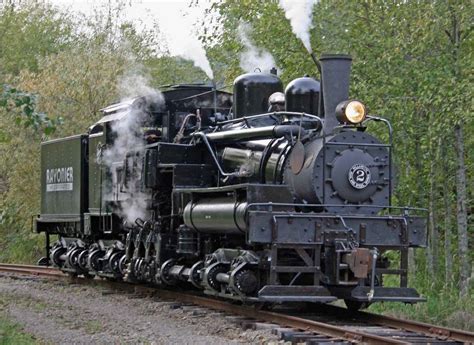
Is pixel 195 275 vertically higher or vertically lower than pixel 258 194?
lower

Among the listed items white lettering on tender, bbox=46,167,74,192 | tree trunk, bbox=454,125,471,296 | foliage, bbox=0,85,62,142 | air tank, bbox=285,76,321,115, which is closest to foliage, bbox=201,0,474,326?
tree trunk, bbox=454,125,471,296

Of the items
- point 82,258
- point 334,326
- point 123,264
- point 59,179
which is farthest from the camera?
point 59,179

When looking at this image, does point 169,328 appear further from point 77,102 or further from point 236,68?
point 77,102

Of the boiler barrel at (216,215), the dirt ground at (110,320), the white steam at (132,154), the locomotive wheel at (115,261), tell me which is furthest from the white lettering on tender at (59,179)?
the boiler barrel at (216,215)

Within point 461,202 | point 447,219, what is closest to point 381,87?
point 461,202

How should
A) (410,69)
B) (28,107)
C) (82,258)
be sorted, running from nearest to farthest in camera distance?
(28,107), (410,69), (82,258)

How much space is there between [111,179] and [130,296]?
1943mm

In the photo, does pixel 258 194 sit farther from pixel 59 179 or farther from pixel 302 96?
pixel 59 179

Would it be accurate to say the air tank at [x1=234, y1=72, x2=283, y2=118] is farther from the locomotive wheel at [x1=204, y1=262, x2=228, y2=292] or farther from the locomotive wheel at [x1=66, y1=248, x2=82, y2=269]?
the locomotive wheel at [x1=66, y1=248, x2=82, y2=269]

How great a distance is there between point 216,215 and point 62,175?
21.2 feet

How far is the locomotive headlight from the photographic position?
10656 mm

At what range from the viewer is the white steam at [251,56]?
16562mm

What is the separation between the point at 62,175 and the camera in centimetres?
1711

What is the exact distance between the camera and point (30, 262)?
25703mm
